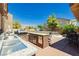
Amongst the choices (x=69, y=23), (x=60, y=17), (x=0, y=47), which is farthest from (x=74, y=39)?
(x=0, y=47)

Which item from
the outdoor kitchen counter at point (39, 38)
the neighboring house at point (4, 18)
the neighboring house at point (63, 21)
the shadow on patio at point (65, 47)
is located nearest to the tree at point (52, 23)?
the neighboring house at point (63, 21)

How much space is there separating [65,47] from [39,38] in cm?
65

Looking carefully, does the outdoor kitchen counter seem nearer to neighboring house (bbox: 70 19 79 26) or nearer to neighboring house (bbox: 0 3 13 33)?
neighboring house (bbox: 0 3 13 33)

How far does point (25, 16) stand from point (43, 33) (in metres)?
0.69

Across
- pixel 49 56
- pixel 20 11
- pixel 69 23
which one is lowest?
pixel 49 56

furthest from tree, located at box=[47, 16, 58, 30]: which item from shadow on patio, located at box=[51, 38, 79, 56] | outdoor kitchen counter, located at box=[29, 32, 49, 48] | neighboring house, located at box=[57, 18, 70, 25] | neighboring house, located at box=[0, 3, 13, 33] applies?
neighboring house, located at box=[0, 3, 13, 33]

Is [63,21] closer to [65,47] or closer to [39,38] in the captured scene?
[65,47]

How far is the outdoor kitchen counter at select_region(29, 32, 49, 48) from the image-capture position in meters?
3.78

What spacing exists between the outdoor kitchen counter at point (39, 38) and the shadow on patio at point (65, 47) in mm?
213

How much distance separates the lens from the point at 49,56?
316 centimetres

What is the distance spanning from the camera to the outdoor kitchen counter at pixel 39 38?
3.78m

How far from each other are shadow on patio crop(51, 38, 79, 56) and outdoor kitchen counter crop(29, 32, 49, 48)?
0.21 metres

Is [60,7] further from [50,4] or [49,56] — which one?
[49,56]

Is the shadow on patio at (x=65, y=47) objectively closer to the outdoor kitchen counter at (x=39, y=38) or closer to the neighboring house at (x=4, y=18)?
the outdoor kitchen counter at (x=39, y=38)
